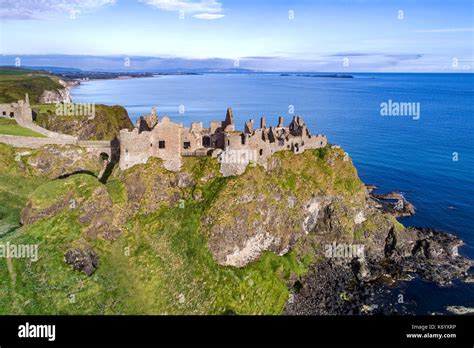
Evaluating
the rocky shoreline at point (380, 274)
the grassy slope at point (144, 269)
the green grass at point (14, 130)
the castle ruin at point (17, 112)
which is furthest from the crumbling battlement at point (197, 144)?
the castle ruin at point (17, 112)

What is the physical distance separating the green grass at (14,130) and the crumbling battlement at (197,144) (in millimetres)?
16310

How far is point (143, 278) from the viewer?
43.6 meters

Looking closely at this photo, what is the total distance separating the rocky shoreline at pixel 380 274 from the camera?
49.6 m

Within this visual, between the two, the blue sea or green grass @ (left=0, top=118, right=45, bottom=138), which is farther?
the blue sea

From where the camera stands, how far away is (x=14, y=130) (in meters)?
58.6

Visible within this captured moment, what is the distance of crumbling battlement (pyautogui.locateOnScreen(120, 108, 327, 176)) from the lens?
2013 inches

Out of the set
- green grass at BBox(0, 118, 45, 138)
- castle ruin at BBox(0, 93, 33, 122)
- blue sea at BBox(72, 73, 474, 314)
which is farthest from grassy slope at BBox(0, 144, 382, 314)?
blue sea at BBox(72, 73, 474, 314)

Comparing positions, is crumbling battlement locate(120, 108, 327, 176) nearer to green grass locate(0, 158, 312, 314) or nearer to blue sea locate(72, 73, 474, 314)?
green grass locate(0, 158, 312, 314)

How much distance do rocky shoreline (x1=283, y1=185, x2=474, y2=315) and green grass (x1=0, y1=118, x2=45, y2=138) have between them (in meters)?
43.2

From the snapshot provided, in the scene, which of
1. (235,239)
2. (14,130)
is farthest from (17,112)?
(235,239)

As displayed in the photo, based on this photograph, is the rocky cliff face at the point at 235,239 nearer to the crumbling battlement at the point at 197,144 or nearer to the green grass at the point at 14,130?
the crumbling battlement at the point at 197,144
